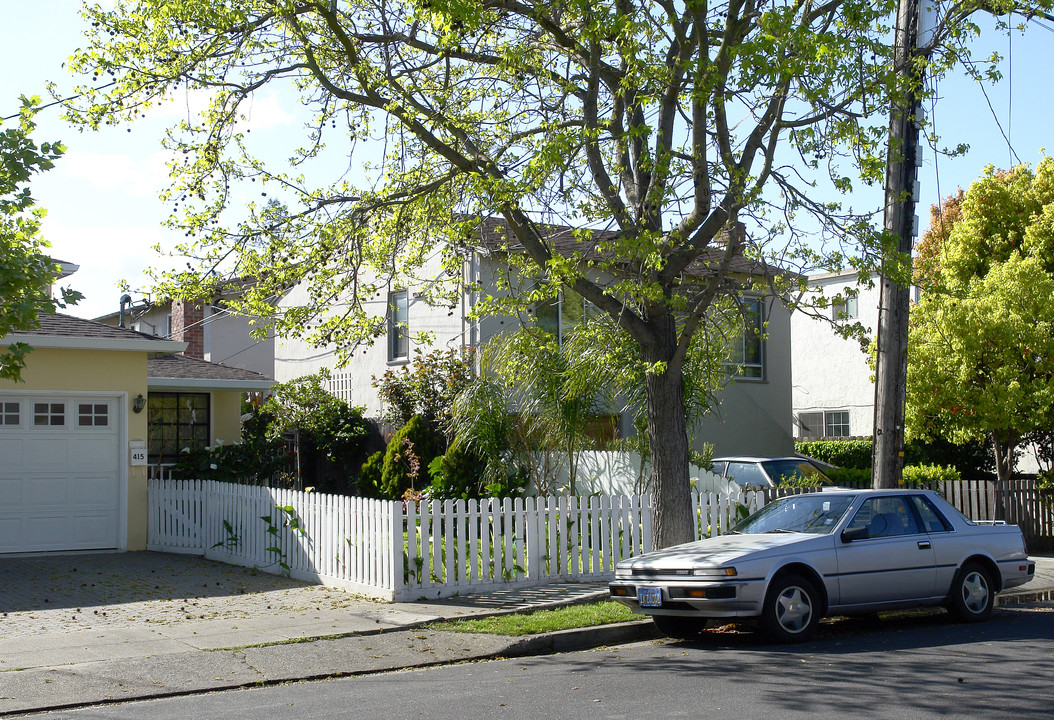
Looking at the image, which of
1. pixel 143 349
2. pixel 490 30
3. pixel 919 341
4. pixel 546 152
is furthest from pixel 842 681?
pixel 143 349

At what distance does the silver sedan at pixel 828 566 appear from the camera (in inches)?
362

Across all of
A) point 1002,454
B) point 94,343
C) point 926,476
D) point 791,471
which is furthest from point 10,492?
point 1002,454

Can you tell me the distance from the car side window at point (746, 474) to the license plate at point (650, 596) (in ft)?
25.8

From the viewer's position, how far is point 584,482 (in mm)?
17453

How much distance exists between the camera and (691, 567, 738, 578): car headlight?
909 cm

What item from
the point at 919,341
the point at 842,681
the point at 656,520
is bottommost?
the point at 842,681

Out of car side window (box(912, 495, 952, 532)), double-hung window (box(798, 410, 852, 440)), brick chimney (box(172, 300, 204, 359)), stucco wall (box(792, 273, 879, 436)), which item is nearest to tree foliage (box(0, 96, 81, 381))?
car side window (box(912, 495, 952, 532))

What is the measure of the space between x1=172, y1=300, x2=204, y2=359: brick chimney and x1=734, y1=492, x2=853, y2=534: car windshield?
1666 centimetres

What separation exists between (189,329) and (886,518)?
19.0 m

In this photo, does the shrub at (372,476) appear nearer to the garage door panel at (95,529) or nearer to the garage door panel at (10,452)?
the garage door panel at (95,529)

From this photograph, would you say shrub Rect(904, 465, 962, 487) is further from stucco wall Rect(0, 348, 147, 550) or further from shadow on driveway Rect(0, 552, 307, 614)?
stucco wall Rect(0, 348, 147, 550)

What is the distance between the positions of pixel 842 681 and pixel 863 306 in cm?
2569

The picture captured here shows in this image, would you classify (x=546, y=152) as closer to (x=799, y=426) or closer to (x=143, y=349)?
(x=143, y=349)

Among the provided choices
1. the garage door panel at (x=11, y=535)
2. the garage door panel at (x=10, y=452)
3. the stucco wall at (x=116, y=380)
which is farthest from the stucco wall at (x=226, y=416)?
the garage door panel at (x=11, y=535)
